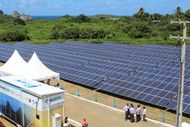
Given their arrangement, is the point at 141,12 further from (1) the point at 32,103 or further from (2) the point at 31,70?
(1) the point at 32,103

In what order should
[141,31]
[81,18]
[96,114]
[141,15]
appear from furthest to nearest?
[81,18], [141,15], [141,31], [96,114]

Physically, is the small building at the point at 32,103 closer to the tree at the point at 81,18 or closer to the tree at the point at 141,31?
the tree at the point at 141,31

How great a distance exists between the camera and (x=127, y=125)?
22.3 metres

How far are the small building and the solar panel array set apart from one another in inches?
352

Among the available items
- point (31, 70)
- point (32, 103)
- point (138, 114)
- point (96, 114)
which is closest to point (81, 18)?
point (31, 70)

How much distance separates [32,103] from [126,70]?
1503cm

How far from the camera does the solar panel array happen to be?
26359 mm

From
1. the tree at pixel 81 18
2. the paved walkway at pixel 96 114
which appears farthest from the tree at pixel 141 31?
the paved walkway at pixel 96 114

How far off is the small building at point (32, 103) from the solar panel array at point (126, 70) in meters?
8.93

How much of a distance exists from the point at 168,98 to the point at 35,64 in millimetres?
12860

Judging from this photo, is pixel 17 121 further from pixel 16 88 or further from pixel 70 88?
pixel 70 88

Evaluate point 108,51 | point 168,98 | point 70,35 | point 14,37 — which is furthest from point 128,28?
point 168,98

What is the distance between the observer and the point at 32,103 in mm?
19484

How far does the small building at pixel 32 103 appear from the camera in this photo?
62.2 ft
